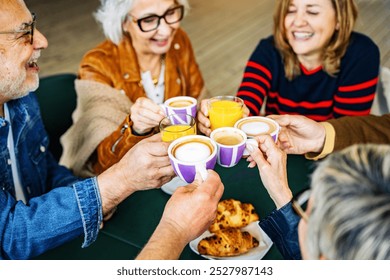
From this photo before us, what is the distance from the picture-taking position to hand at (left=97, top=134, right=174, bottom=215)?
94 cm

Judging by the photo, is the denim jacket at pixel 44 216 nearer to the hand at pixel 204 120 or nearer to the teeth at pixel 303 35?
the hand at pixel 204 120

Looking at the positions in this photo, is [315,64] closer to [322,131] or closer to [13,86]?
[322,131]

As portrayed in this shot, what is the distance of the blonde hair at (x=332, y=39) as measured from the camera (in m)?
1.39

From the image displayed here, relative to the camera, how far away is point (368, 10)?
125cm

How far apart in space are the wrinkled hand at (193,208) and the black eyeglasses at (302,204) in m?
0.18

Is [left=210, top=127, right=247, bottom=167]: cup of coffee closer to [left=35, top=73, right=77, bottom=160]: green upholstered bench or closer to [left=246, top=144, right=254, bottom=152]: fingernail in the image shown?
[left=246, top=144, right=254, bottom=152]: fingernail

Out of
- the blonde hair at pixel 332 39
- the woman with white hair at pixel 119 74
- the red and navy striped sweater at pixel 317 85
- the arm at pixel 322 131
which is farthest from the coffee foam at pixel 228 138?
the blonde hair at pixel 332 39

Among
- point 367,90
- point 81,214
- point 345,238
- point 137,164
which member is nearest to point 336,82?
point 367,90

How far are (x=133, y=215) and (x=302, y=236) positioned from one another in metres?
0.60

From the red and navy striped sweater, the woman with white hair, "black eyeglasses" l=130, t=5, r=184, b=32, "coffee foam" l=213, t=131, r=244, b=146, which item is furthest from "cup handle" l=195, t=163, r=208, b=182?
"black eyeglasses" l=130, t=5, r=184, b=32

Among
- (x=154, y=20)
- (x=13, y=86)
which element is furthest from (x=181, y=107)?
(x=154, y=20)

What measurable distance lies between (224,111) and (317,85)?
0.62 meters

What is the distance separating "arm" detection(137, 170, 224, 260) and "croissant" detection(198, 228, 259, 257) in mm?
163
